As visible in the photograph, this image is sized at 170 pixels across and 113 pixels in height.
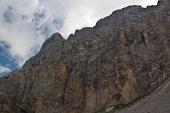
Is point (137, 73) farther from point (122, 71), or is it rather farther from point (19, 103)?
point (19, 103)

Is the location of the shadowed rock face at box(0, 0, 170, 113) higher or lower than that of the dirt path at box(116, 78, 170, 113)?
higher

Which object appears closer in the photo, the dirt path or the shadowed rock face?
the dirt path

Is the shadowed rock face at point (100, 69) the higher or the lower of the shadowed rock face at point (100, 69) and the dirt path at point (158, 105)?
the higher

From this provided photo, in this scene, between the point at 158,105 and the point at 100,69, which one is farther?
the point at 100,69

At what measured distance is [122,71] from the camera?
100750mm

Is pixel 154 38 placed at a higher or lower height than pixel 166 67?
higher

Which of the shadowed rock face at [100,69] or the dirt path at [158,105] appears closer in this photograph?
the dirt path at [158,105]

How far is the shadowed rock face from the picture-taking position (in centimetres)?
9800

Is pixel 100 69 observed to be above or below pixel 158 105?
above

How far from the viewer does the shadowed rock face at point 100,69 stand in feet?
322

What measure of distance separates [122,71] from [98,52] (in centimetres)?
1595

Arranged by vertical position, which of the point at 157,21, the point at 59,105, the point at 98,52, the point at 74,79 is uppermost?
the point at 157,21

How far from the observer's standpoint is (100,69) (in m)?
107

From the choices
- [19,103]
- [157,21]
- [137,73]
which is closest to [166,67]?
[137,73]
